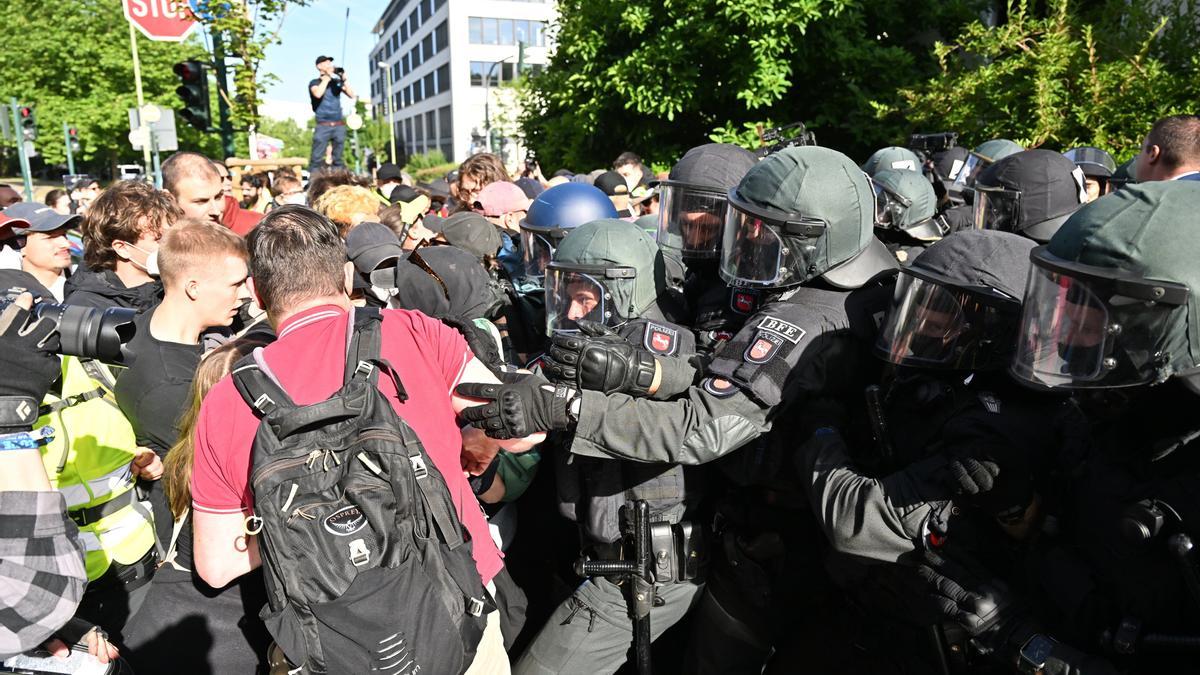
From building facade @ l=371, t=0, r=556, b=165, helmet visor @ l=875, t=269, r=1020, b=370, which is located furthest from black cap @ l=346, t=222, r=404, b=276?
building facade @ l=371, t=0, r=556, b=165

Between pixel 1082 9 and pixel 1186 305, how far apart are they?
26.4 feet

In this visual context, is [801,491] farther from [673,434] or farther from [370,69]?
[370,69]

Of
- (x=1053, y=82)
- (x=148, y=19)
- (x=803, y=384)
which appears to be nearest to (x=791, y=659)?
(x=803, y=384)

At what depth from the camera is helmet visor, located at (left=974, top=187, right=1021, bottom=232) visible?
4277mm

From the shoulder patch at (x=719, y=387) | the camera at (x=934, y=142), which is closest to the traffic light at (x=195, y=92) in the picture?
the camera at (x=934, y=142)

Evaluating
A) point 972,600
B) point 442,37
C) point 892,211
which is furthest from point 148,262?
point 442,37

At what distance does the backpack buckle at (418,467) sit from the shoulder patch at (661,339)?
3.64 feet

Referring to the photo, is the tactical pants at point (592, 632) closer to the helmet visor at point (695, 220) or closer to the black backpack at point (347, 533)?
the black backpack at point (347, 533)

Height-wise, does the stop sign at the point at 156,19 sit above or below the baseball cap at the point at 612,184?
above

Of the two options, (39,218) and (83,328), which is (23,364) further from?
(39,218)

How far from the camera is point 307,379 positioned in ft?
6.12

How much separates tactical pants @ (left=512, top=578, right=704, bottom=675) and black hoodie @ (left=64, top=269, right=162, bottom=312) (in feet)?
7.53

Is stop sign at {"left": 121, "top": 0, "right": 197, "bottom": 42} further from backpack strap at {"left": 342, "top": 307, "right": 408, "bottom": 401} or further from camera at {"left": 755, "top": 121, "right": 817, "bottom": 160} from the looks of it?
backpack strap at {"left": 342, "top": 307, "right": 408, "bottom": 401}

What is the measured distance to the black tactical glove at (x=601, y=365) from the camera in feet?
7.71
